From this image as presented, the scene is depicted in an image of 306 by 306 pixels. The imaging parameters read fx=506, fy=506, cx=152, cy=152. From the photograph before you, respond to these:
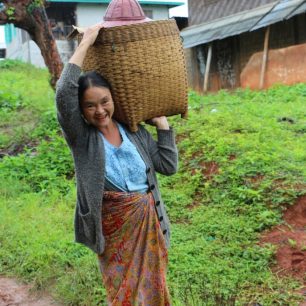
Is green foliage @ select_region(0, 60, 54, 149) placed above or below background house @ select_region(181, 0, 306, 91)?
below

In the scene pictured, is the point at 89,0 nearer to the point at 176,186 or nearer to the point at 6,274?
the point at 176,186

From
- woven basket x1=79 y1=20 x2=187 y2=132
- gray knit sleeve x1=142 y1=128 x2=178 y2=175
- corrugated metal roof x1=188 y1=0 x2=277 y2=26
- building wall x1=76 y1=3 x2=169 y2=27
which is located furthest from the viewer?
building wall x1=76 y1=3 x2=169 y2=27

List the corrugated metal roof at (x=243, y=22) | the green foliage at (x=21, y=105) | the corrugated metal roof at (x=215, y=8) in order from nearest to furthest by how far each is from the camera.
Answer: the green foliage at (x=21, y=105)
the corrugated metal roof at (x=243, y=22)
the corrugated metal roof at (x=215, y=8)

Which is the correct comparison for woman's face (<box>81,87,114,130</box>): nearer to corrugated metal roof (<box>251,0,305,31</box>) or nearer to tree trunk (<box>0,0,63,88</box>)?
tree trunk (<box>0,0,63,88</box>)

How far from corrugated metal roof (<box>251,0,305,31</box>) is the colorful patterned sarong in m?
11.1

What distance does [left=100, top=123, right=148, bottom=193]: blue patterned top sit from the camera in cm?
244

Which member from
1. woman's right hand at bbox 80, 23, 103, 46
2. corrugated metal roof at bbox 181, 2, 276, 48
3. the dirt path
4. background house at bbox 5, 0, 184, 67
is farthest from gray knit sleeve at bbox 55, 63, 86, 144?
background house at bbox 5, 0, 184, 67

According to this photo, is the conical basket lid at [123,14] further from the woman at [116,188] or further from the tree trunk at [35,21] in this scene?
the tree trunk at [35,21]

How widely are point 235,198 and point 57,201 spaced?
2.07 metres

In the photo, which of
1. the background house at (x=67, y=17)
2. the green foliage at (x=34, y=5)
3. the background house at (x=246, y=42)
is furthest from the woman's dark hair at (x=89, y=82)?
the background house at (x=67, y=17)

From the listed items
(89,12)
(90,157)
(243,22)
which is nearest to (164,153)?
(90,157)

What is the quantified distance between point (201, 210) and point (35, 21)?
212 inches

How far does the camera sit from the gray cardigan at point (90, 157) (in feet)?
7.50

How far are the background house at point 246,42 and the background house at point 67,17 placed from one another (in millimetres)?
3761
